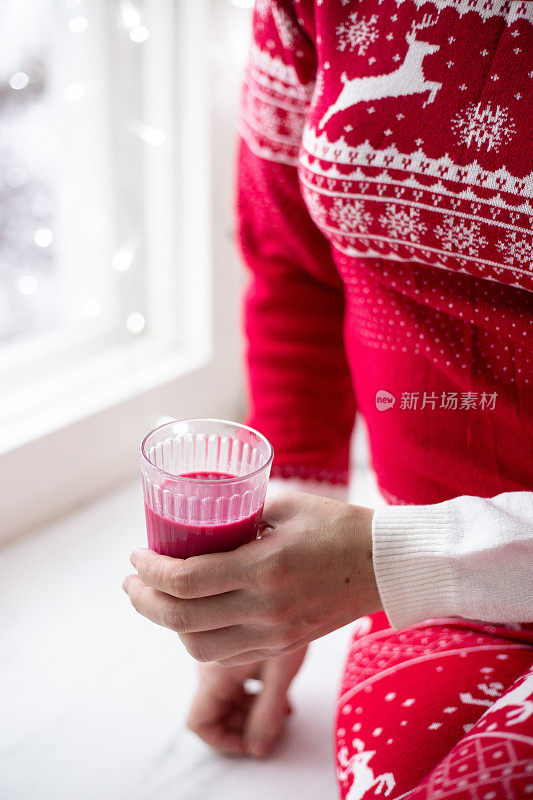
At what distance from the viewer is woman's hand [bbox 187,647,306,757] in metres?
0.92

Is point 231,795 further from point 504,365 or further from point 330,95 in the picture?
point 330,95

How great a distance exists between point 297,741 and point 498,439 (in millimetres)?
492

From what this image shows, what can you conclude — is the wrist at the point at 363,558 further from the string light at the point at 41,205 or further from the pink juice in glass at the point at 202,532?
the string light at the point at 41,205

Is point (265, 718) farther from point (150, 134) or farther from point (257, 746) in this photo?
point (150, 134)

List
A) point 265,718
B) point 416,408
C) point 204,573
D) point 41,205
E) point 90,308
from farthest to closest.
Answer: point 90,308 → point 41,205 → point 265,718 → point 416,408 → point 204,573

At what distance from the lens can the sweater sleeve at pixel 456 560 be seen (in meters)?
0.65

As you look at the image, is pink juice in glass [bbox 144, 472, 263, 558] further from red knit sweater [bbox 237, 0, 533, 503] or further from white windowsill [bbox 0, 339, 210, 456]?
white windowsill [bbox 0, 339, 210, 456]

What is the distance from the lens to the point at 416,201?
65 centimetres

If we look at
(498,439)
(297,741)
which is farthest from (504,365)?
(297,741)

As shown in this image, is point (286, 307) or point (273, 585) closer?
point (273, 585)

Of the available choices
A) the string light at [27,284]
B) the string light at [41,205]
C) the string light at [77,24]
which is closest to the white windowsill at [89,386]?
the string light at [27,284]

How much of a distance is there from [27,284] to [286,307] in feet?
2.03

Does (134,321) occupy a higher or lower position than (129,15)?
lower

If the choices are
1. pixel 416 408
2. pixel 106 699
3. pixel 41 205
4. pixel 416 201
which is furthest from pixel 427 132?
pixel 41 205
